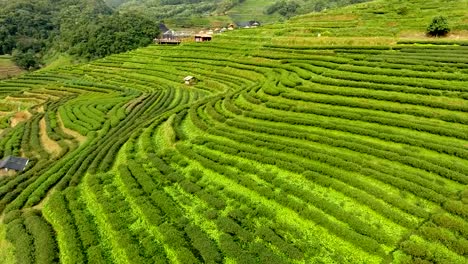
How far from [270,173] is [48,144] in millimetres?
37011

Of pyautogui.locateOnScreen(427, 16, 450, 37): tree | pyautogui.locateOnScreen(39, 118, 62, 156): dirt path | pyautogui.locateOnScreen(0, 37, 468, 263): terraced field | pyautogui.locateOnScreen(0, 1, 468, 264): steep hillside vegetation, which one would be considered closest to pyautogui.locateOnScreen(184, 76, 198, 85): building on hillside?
pyautogui.locateOnScreen(0, 1, 468, 264): steep hillside vegetation

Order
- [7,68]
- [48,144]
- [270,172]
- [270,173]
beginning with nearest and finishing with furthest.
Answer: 1. [270,173]
2. [270,172]
3. [48,144]
4. [7,68]

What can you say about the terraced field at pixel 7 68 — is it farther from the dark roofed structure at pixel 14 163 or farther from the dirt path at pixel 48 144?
the dark roofed structure at pixel 14 163

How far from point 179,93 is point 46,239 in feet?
152

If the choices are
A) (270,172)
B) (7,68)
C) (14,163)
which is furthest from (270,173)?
(7,68)

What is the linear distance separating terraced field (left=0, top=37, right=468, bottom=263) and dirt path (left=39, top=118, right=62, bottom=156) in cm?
26

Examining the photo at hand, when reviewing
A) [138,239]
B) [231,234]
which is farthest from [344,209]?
[138,239]

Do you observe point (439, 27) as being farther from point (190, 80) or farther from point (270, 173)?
point (270, 173)

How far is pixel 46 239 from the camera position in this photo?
3083 centimetres

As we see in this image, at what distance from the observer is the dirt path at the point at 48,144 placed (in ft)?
175

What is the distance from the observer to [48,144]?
5616cm

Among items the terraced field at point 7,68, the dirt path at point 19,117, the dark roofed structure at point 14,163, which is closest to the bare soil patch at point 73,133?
the dark roofed structure at point 14,163

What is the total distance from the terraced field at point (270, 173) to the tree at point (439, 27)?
7.14 meters

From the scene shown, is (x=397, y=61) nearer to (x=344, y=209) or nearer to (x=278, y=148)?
(x=278, y=148)
